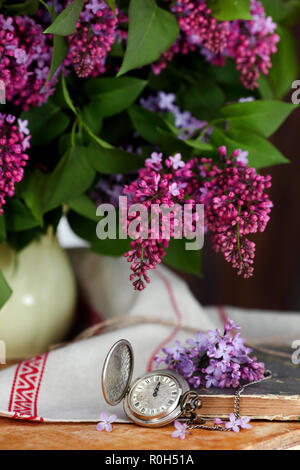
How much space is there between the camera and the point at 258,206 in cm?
36

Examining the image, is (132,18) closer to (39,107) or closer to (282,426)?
(39,107)

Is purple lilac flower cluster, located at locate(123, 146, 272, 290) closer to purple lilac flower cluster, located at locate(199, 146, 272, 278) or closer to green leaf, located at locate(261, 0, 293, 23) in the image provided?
purple lilac flower cluster, located at locate(199, 146, 272, 278)

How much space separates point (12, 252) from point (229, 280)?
0.71 meters

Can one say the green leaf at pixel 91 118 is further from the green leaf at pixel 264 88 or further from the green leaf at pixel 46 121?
the green leaf at pixel 264 88

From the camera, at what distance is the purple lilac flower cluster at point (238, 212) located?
355 millimetres

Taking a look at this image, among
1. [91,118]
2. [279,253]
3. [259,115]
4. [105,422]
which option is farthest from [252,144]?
[279,253]

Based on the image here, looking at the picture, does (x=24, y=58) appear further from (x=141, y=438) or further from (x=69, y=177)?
(x=141, y=438)

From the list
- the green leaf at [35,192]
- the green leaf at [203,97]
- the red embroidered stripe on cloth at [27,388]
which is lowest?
the red embroidered stripe on cloth at [27,388]

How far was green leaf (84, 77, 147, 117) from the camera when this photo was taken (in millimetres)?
442

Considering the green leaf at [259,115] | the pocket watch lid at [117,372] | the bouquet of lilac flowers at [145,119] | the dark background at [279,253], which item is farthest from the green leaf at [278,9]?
the dark background at [279,253]

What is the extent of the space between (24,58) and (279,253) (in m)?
0.84

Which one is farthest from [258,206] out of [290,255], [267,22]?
[290,255]

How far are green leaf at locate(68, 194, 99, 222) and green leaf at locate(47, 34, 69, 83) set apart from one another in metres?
0.13

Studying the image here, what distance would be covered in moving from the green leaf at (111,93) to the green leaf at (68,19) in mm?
84
